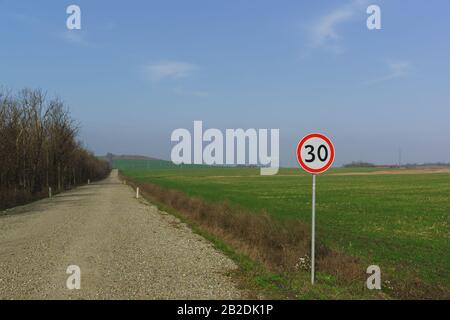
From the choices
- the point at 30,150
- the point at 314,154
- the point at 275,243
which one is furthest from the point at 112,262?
the point at 30,150

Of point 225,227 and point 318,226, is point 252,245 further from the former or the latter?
point 318,226

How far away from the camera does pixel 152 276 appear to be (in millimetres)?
7918

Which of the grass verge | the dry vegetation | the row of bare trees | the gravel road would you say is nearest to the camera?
the gravel road

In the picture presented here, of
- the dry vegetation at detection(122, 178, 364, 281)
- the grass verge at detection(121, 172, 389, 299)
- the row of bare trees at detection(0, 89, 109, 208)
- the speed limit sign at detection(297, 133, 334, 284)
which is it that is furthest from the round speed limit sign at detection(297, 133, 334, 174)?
the row of bare trees at detection(0, 89, 109, 208)

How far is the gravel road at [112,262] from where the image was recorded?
6852 millimetres

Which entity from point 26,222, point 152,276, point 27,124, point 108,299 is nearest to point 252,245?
point 152,276

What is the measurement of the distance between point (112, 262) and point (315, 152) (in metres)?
5.21

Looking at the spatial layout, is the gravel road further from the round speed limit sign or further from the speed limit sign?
the round speed limit sign

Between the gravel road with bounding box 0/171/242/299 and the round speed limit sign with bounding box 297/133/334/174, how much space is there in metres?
2.71

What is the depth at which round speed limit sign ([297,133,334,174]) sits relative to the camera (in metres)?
7.70

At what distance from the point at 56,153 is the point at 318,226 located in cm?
3913

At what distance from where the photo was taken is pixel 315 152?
7.79m

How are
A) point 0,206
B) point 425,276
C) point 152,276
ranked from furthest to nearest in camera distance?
point 0,206 → point 425,276 → point 152,276
